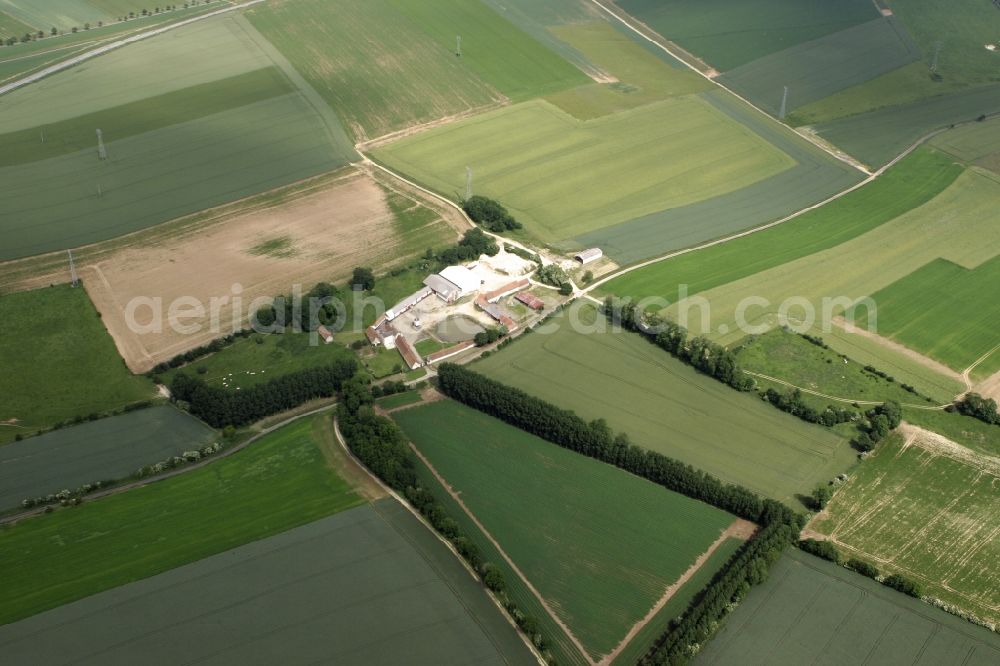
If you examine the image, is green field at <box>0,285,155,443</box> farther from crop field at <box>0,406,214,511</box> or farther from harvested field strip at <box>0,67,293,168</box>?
harvested field strip at <box>0,67,293,168</box>

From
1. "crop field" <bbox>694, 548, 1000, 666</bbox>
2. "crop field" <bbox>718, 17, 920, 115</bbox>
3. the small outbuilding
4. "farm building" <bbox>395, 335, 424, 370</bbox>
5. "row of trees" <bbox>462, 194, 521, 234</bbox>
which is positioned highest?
"crop field" <bbox>718, 17, 920, 115</bbox>

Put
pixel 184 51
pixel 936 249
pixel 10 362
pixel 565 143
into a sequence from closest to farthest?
pixel 10 362
pixel 936 249
pixel 565 143
pixel 184 51

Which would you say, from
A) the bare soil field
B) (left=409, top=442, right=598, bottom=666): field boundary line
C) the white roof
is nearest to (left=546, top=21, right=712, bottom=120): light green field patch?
the bare soil field

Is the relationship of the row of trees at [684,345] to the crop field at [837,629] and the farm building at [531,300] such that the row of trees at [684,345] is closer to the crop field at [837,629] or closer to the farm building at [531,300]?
the farm building at [531,300]

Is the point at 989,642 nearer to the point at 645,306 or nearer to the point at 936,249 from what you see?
the point at 645,306

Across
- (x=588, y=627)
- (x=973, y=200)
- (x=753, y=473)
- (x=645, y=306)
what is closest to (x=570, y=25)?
(x=973, y=200)

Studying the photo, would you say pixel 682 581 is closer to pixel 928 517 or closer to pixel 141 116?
pixel 928 517

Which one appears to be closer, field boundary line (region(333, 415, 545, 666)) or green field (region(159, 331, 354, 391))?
field boundary line (region(333, 415, 545, 666))
